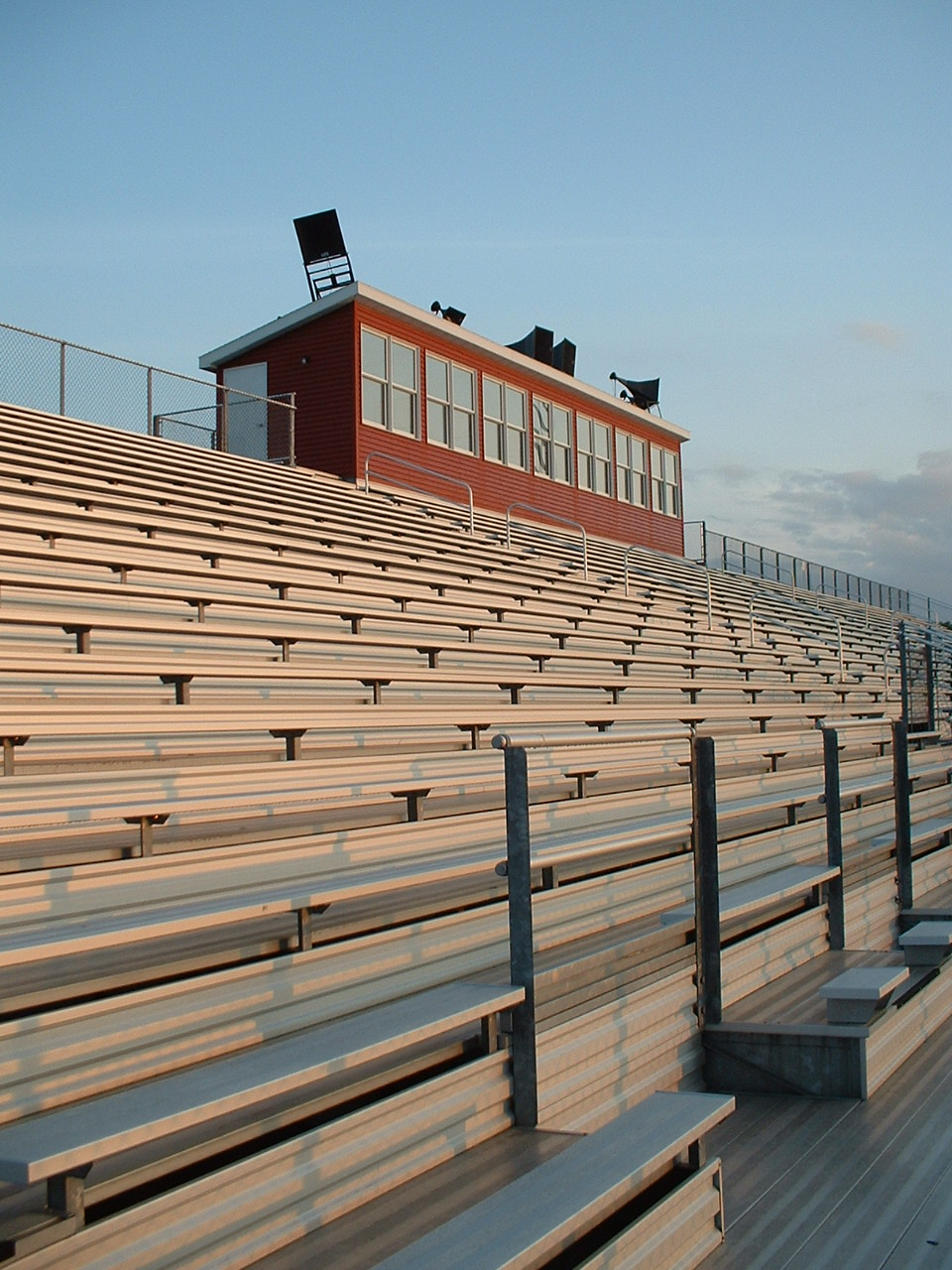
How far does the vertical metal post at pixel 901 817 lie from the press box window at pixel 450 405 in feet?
31.5

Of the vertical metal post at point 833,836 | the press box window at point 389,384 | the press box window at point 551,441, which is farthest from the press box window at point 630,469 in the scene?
the vertical metal post at point 833,836

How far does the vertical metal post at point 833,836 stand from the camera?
4738mm

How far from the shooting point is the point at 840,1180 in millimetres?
2963

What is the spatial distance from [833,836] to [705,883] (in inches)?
49.3

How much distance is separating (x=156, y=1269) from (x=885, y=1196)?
5.93 feet

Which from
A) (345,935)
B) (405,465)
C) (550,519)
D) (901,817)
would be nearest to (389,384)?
(405,465)

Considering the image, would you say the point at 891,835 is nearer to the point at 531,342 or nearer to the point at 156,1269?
the point at 156,1269

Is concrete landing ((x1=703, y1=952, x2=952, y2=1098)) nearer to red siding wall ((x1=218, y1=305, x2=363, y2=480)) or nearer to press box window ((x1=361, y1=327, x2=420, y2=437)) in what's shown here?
red siding wall ((x1=218, y1=305, x2=363, y2=480))

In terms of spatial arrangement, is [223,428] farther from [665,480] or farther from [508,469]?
[665,480]

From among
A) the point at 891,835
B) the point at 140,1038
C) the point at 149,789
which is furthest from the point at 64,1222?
the point at 891,835

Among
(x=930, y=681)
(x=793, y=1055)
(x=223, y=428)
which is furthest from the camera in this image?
(x=223, y=428)

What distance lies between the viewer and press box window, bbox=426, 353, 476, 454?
1486cm

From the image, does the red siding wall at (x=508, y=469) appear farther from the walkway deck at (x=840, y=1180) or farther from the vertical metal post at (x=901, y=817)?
the walkway deck at (x=840, y=1180)

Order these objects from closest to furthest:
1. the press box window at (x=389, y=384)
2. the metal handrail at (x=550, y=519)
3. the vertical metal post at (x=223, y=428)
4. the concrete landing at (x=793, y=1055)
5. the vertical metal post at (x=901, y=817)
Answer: the concrete landing at (x=793, y=1055), the vertical metal post at (x=901, y=817), the metal handrail at (x=550, y=519), the vertical metal post at (x=223, y=428), the press box window at (x=389, y=384)
